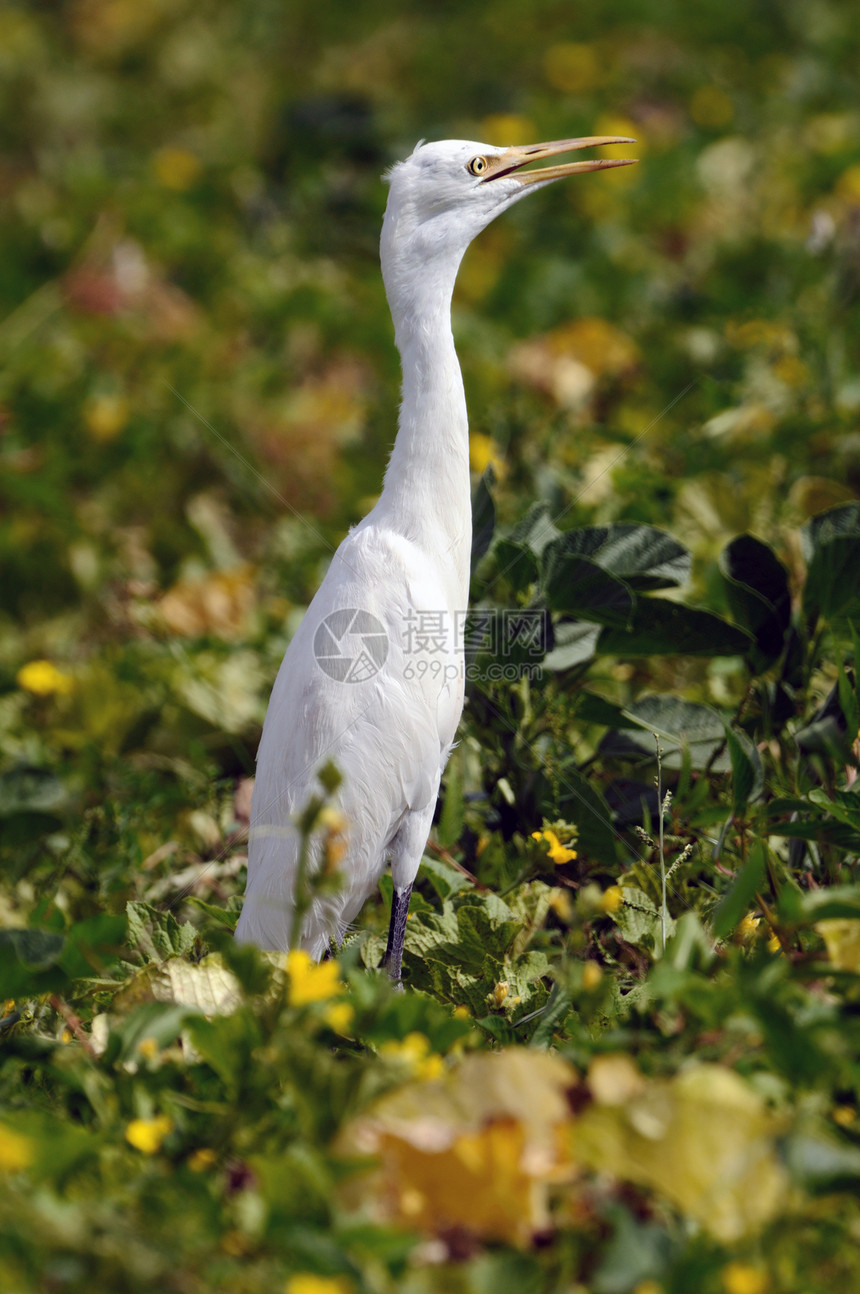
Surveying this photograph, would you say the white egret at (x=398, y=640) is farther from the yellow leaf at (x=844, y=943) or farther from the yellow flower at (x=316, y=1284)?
the yellow flower at (x=316, y=1284)

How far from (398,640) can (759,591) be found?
28.6 inches

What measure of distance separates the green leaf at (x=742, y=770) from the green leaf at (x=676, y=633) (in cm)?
31

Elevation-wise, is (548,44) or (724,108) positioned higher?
(548,44)

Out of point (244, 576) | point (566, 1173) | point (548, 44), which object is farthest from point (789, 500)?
point (548, 44)

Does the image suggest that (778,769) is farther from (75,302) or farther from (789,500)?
(75,302)

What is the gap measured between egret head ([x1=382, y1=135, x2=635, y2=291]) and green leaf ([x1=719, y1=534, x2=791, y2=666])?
0.76 m

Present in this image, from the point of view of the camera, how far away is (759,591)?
7.35ft

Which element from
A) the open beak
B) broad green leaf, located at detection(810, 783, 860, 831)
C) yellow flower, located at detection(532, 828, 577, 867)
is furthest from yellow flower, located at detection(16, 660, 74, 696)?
broad green leaf, located at detection(810, 783, 860, 831)

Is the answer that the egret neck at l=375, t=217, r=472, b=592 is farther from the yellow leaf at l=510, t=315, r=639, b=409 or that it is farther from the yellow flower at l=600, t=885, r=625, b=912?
the yellow leaf at l=510, t=315, r=639, b=409

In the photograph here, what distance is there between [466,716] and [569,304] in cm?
290

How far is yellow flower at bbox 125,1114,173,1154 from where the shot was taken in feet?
4.27

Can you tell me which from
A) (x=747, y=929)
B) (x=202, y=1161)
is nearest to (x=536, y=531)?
(x=747, y=929)

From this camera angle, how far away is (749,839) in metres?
2.00

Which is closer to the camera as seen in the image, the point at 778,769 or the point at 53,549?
the point at 778,769
